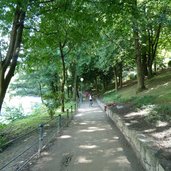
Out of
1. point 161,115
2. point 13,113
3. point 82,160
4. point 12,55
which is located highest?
point 12,55

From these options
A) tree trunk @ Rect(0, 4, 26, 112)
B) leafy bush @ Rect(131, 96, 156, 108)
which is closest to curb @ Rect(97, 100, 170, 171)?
tree trunk @ Rect(0, 4, 26, 112)

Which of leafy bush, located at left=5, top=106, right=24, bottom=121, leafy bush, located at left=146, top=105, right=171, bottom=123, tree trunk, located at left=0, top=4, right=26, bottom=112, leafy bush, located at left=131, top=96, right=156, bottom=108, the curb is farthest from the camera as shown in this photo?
leafy bush, located at left=5, top=106, right=24, bottom=121

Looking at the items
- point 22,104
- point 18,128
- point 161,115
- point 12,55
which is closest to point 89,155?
point 161,115

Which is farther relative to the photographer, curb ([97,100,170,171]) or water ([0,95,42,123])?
water ([0,95,42,123])

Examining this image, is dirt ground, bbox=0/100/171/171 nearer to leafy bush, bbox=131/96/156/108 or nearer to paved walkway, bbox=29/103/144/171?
paved walkway, bbox=29/103/144/171

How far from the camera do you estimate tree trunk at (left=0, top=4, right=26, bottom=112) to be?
12.3 m

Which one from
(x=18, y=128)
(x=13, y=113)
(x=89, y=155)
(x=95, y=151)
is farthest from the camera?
(x=13, y=113)

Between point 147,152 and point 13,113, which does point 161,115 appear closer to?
point 147,152

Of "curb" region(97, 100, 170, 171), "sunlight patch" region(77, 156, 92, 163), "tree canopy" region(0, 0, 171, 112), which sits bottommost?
"sunlight patch" region(77, 156, 92, 163)

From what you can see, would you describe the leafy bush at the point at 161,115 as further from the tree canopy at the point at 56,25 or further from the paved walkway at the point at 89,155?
the tree canopy at the point at 56,25

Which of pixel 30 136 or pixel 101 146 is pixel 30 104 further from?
pixel 101 146

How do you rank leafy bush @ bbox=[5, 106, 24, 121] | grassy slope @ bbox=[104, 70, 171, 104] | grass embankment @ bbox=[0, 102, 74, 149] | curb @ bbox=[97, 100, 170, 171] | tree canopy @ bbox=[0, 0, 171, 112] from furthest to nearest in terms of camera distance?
leafy bush @ bbox=[5, 106, 24, 121] < grassy slope @ bbox=[104, 70, 171, 104] < grass embankment @ bbox=[0, 102, 74, 149] < tree canopy @ bbox=[0, 0, 171, 112] < curb @ bbox=[97, 100, 170, 171]

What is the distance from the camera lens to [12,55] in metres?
12.6

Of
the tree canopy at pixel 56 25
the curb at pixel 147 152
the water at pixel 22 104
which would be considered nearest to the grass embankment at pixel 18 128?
the tree canopy at pixel 56 25
